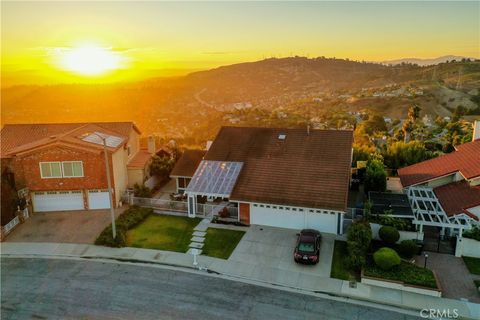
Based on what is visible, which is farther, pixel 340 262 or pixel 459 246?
pixel 459 246

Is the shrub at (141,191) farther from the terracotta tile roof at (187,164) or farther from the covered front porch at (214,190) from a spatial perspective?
the covered front porch at (214,190)

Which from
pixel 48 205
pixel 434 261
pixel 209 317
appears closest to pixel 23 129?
pixel 48 205

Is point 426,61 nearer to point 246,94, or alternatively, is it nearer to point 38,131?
point 246,94

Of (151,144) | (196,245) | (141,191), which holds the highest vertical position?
(151,144)

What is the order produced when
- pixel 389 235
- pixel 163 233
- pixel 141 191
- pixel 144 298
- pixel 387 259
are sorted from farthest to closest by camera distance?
1. pixel 141 191
2. pixel 163 233
3. pixel 389 235
4. pixel 387 259
5. pixel 144 298

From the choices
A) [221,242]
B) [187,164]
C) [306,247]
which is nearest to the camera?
[306,247]

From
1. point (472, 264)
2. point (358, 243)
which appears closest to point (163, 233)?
point (358, 243)

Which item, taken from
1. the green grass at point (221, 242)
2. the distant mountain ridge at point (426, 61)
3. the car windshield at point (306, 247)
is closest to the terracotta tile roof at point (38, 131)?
the green grass at point (221, 242)

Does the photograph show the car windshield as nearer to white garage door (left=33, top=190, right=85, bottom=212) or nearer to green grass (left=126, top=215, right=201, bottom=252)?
green grass (left=126, top=215, right=201, bottom=252)
